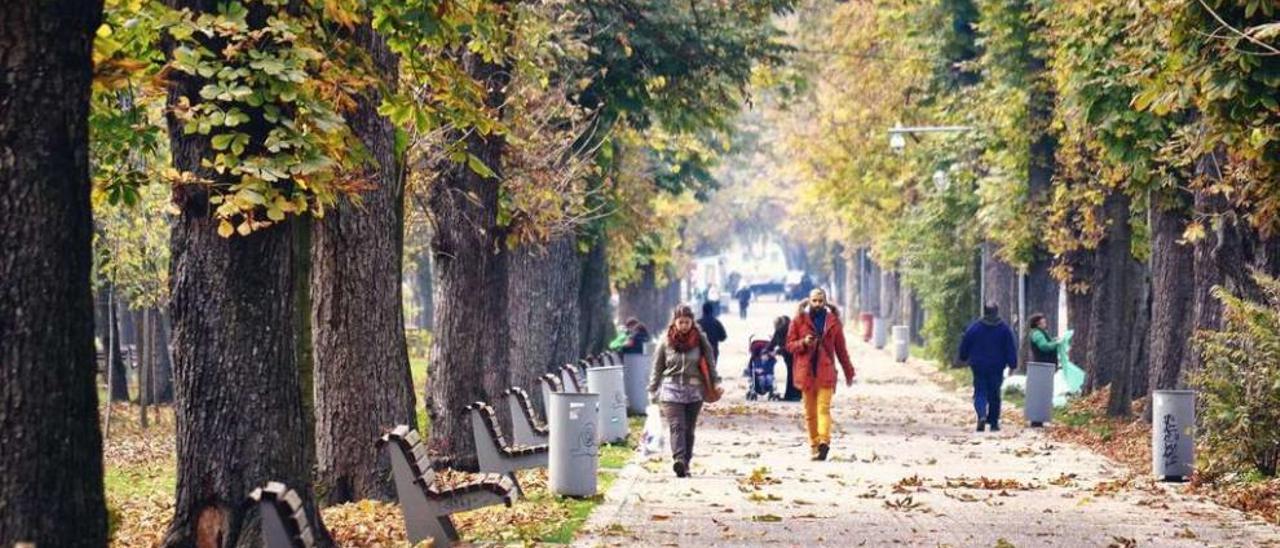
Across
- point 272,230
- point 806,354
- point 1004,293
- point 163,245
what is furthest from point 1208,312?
point 1004,293

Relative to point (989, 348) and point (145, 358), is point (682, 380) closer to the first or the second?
point (989, 348)

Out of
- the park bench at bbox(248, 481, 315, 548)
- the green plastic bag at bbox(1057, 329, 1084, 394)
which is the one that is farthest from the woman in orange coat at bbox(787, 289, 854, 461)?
the green plastic bag at bbox(1057, 329, 1084, 394)

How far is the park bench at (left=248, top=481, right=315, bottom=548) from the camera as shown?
36.9 feet

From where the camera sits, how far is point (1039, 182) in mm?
35938

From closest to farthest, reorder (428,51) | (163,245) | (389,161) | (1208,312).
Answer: (389,161), (428,51), (1208,312), (163,245)

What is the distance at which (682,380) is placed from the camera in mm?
20281

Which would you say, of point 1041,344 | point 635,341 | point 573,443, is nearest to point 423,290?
point 635,341

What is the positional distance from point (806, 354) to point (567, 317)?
985 centimetres

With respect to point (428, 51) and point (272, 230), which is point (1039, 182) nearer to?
point (428, 51)

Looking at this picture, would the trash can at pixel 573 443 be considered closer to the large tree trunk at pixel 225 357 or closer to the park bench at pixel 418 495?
the park bench at pixel 418 495

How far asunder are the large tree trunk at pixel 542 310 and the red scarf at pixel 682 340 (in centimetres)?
485

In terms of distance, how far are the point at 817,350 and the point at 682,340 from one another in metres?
2.17

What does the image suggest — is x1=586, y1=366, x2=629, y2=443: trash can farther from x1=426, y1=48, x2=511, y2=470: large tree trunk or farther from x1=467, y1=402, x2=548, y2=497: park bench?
x1=467, y1=402, x2=548, y2=497: park bench

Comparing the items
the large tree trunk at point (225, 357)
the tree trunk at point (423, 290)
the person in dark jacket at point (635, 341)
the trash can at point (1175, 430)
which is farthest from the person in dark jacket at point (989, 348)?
the tree trunk at point (423, 290)
